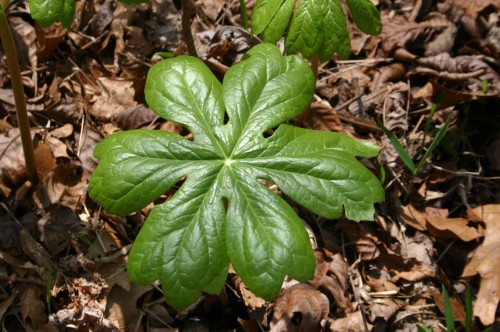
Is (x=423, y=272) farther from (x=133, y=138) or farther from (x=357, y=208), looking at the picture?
(x=133, y=138)

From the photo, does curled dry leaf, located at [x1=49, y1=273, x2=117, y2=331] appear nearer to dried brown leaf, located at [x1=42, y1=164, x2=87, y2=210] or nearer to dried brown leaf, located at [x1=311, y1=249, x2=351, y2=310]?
dried brown leaf, located at [x1=42, y1=164, x2=87, y2=210]

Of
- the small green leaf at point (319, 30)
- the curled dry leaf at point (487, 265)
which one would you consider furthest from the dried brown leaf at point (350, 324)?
the small green leaf at point (319, 30)

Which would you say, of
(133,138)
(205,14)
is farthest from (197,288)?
(205,14)

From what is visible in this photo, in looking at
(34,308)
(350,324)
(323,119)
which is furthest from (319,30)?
(34,308)

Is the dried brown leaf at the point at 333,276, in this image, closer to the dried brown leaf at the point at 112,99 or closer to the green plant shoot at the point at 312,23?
the green plant shoot at the point at 312,23

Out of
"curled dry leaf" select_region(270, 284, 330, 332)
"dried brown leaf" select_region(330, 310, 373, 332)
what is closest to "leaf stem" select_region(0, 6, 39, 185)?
"curled dry leaf" select_region(270, 284, 330, 332)

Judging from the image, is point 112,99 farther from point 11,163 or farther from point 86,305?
point 86,305
